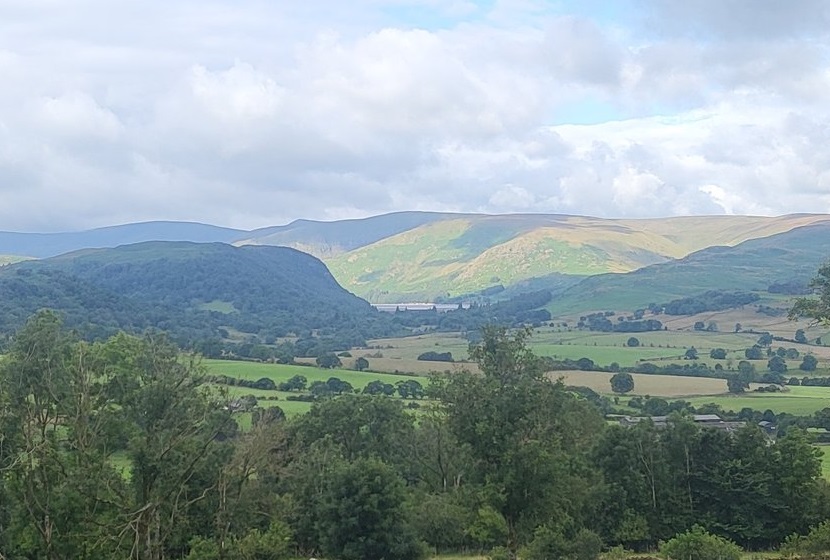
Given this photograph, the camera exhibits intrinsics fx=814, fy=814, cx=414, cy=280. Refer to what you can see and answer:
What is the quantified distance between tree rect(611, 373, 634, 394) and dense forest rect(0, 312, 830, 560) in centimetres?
5361

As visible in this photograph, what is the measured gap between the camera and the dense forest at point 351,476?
108 ft

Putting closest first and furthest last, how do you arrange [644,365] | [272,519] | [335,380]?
[272,519] → [335,380] → [644,365]

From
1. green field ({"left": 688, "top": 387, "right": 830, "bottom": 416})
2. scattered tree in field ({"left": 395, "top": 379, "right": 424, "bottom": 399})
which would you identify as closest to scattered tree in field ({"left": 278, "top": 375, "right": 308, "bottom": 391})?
scattered tree in field ({"left": 395, "top": 379, "right": 424, "bottom": 399})

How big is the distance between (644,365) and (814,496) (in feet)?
291

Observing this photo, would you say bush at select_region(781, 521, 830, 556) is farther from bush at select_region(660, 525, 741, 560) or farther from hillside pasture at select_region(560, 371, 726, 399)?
hillside pasture at select_region(560, 371, 726, 399)

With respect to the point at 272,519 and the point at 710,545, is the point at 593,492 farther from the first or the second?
the point at 272,519

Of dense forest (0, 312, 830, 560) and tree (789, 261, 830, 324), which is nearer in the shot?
dense forest (0, 312, 830, 560)

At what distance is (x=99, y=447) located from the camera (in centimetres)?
3722

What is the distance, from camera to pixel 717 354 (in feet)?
479

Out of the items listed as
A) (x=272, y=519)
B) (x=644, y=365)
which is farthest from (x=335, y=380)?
(x=272, y=519)

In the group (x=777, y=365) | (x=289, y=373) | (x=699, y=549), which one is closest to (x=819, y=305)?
(x=699, y=549)

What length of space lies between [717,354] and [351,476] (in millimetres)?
118894

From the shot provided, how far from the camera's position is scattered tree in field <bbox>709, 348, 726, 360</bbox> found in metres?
143

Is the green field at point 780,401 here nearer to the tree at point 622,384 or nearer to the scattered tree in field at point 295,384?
the tree at point 622,384
